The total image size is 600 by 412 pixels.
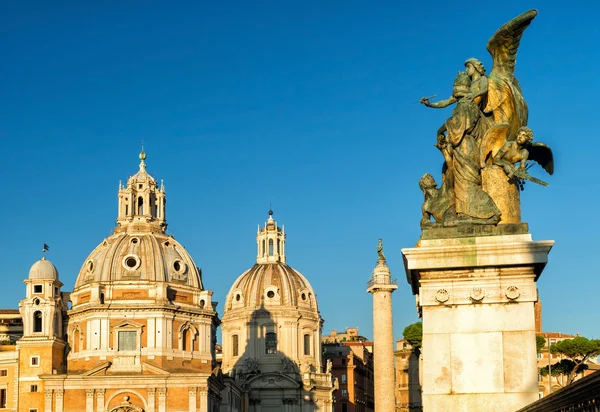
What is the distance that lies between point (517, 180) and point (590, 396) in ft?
13.9

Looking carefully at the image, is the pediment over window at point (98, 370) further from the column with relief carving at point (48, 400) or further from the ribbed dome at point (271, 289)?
the ribbed dome at point (271, 289)

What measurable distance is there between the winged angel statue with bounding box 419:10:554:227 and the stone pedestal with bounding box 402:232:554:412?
17.4 inches

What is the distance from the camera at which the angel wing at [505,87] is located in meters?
11.9

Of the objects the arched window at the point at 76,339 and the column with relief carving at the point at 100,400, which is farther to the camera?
the arched window at the point at 76,339

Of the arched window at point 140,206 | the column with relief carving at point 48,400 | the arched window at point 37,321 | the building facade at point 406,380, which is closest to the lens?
the column with relief carving at point 48,400

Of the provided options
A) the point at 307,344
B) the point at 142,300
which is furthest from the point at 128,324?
the point at 307,344

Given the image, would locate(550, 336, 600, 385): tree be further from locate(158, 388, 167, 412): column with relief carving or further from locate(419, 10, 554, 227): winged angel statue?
locate(419, 10, 554, 227): winged angel statue

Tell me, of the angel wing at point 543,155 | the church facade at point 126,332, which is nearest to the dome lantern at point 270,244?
Answer: the church facade at point 126,332

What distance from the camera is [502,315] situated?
35.9ft

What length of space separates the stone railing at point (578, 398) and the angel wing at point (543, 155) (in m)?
3.85

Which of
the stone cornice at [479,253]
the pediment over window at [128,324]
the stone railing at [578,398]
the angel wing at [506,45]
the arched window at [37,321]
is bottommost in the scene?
the stone railing at [578,398]

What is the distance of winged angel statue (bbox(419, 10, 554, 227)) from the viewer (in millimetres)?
11453

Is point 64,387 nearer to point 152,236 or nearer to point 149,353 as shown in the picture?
point 149,353

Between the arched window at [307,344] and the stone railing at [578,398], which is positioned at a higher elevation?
the arched window at [307,344]
